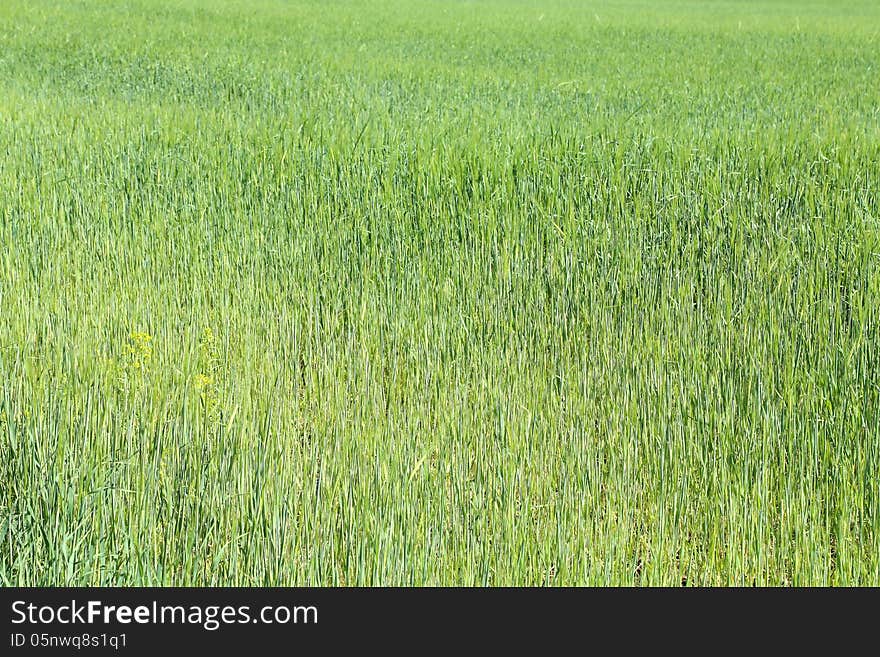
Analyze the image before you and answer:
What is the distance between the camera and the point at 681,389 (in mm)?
2805

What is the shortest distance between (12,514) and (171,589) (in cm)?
41

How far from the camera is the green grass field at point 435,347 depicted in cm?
215

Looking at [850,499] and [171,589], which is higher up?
[850,499]

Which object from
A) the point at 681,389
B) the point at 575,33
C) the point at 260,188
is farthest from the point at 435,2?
the point at 681,389

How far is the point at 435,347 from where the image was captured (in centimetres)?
313

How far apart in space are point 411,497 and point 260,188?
2.80 meters

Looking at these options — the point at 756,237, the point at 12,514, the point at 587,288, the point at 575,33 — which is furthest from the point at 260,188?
the point at 575,33

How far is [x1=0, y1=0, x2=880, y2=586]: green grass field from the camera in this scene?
2154mm

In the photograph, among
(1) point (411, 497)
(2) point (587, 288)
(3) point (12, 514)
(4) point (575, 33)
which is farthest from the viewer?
(4) point (575, 33)

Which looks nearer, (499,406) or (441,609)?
(441,609)

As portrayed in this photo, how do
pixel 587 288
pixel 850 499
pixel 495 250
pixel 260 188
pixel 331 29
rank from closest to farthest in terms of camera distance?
pixel 850 499 → pixel 587 288 → pixel 495 250 → pixel 260 188 → pixel 331 29

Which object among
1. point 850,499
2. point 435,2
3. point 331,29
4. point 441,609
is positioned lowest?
point 441,609

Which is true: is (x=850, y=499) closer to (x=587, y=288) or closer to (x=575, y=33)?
(x=587, y=288)

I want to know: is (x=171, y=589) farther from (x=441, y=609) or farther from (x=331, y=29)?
(x=331, y=29)
